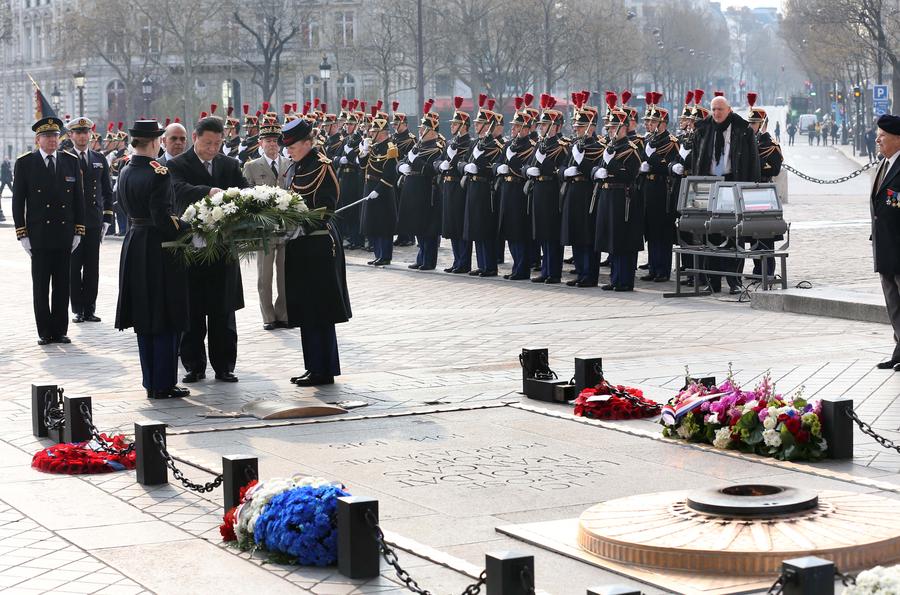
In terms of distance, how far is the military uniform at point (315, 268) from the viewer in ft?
36.8

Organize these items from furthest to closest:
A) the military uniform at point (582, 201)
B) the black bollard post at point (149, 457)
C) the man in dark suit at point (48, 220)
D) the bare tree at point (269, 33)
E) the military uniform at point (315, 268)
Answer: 1. the bare tree at point (269, 33)
2. the military uniform at point (582, 201)
3. the man in dark suit at point (48, 220)
4. the military uniform at point (315, 268)
5. the black bollard post at point (149, 457)

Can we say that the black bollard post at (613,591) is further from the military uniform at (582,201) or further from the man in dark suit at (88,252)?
the military uniform at (582,201)

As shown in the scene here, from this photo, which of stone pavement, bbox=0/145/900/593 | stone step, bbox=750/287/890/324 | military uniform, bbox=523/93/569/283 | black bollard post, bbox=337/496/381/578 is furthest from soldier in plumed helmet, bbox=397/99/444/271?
black bollard post, bbox=337/496/381/578

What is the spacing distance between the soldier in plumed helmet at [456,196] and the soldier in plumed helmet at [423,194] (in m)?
0.50

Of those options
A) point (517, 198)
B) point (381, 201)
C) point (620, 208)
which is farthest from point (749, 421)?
point (381, 201)

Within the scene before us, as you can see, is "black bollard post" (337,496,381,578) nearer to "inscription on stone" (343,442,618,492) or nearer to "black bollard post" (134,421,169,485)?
"inscription on stone" (343,442,618,492)

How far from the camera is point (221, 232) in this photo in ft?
34.3

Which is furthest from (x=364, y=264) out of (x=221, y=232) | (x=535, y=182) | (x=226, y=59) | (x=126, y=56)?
(x=226, y=59)

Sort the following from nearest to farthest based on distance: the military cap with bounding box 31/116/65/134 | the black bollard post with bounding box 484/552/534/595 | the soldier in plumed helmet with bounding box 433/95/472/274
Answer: the black bollard post with bounding box 484/552/534/595 < the military cap with bounding box 31/116/65/134 < the soldier in plumed helmet with bounding box 433/95/472/274

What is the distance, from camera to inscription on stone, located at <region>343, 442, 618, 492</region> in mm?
7984

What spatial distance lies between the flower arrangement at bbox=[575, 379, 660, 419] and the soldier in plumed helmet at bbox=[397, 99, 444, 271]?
12049mm

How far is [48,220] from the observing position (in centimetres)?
1470

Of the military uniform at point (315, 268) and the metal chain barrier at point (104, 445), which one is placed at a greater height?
the military uniform at point (315, 268)

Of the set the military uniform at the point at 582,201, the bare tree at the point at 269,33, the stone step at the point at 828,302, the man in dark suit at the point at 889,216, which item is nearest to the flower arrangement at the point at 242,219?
the man in dark suit at the point at 889,216
